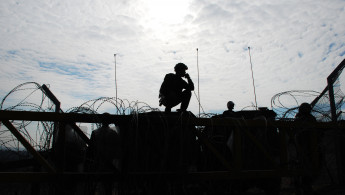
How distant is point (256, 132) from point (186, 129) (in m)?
1.67

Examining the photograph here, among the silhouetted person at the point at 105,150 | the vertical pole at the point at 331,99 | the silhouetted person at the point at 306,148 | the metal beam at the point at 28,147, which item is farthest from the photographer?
the vertical pole at the point at 331,99

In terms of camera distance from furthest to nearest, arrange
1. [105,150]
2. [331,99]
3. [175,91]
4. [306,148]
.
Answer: [331,99] < [175,91] < [306,148] < [105,150]

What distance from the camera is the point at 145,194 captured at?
382 centimetres

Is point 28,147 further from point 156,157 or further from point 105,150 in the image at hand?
point 156,157

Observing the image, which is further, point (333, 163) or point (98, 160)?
point (333, 163)

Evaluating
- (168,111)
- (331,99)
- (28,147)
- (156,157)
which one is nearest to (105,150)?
(156,157)

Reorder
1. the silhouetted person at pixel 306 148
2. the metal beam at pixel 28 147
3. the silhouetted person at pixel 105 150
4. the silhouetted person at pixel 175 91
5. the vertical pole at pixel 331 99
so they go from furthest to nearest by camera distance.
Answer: the vertical pole at pixel 331 99, the silhouetted person at pixel 175 91, the silhouetted person at pixel 306 148, the silhouetted person at pixel 105 150, the metal beam at pixel 28 147

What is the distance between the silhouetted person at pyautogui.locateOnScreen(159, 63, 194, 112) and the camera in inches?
216

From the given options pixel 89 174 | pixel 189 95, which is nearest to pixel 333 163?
pixel 189 95

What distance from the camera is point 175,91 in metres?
5.60

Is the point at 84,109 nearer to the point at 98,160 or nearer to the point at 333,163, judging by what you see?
the point at 98,160

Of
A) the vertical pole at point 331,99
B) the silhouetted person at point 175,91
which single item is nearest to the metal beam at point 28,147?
the silhouetted person at point 175,91

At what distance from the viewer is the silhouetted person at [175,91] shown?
548 cm

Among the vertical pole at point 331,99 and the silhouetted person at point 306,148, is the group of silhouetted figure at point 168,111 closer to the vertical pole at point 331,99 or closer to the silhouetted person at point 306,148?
the silhouetted person at point 306,148
